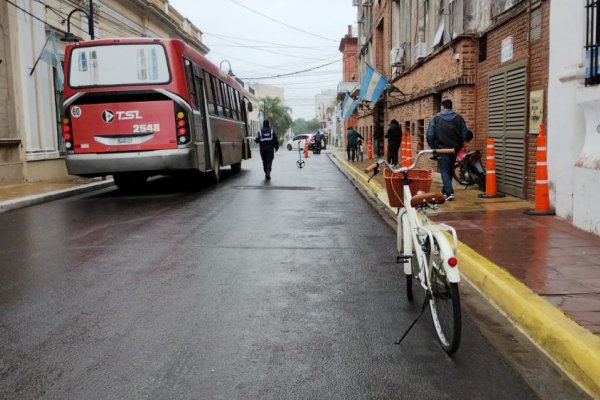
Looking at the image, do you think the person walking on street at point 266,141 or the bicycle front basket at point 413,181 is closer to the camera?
the bicycle front basket at point 413,181

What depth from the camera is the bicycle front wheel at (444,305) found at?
12.6ft

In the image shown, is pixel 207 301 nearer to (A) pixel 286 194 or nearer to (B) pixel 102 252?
(B) pixel 102 252

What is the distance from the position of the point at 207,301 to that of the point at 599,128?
5.49m

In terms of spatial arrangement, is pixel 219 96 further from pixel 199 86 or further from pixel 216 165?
pixel 199 86

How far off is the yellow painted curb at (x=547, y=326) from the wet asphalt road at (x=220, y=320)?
37 centimetres

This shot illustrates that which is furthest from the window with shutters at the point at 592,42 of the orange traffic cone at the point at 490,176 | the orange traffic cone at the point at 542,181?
the orange traffic cone at the point at 490,176

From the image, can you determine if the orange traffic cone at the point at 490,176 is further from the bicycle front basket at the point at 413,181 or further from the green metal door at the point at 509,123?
the bicycle front basket at the point at 413,181

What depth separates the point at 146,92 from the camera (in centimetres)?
1301

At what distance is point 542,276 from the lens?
562 centimetres

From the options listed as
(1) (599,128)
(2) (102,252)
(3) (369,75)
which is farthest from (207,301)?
(3) (369,75)

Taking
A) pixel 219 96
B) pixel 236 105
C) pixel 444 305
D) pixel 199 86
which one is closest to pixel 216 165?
pixel 219 96

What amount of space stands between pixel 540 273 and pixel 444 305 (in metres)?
2.07

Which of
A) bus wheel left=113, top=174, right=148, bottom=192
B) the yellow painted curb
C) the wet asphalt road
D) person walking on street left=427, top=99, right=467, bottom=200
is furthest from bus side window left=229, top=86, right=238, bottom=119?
the yellow painted curb

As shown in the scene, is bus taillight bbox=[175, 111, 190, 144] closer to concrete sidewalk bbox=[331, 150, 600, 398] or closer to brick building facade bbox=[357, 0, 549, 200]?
concrete sidewalk bbox=[331, 150, 600, 398]
